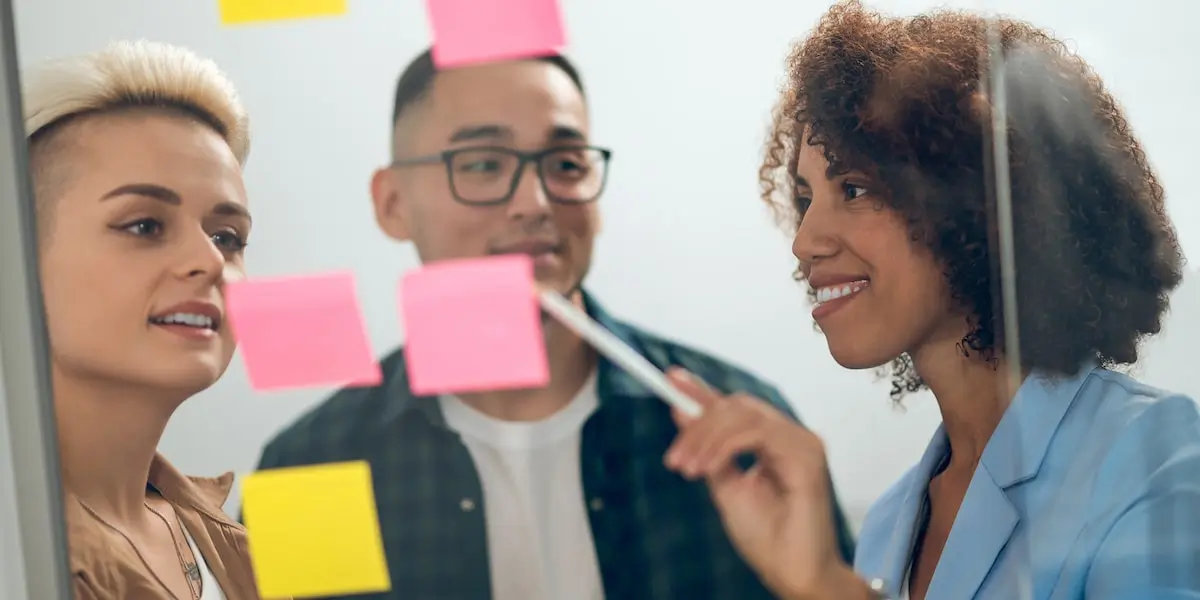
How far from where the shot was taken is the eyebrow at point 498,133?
1021 millimetres

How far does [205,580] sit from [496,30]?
771 mm

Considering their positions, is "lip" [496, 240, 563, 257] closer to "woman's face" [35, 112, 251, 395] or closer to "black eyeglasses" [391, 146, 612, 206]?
"black eyeglasses" [391, 146, 612, 206]

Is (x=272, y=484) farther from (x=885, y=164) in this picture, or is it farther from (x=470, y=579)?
(x=885, y=164)

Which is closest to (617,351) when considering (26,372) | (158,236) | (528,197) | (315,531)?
(528,197)

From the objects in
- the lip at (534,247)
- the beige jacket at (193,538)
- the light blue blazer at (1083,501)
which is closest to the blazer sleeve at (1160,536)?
the light blue blazer at (1083,501)

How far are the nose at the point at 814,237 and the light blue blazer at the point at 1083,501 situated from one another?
0.87ft

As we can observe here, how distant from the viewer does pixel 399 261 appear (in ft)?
3.47

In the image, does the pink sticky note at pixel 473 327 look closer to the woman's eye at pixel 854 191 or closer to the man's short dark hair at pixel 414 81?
the man's short dark hair at pixel 414 81

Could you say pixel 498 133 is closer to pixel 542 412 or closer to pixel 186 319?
pixel 542 412

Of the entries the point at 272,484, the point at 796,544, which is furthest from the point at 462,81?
the point at 796,544

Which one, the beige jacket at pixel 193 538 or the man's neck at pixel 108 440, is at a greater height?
the man's neck at pixel 108 440

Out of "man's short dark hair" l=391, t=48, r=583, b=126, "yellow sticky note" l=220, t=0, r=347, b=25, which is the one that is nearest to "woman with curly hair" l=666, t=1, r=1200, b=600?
"man's short dark hair" l=391, t=48, r=583, b=126

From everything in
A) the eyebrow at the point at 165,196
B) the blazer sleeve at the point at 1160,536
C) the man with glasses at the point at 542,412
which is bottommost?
the blazer sleeve at the point at 1160,536

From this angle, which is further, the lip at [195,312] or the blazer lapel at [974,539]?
the lip at [195,312]
